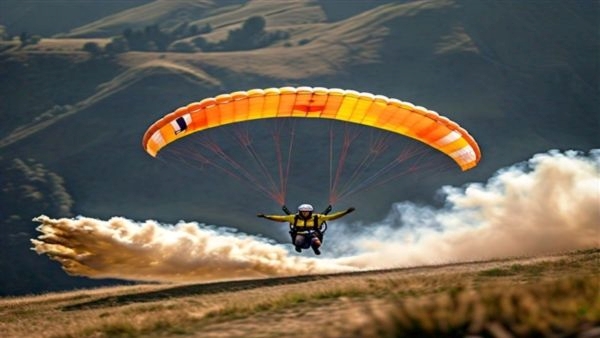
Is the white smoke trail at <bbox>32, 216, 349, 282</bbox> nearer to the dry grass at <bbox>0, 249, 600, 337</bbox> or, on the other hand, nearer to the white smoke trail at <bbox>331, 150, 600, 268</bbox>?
the dry grass at <bbox>0, 249, 600, 337</bbox>

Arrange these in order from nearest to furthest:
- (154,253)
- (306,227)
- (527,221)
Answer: (306,227)
(154,253)
(527,221)

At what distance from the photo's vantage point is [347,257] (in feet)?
163

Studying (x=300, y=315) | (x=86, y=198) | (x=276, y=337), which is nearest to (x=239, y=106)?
(x=300, y=315)

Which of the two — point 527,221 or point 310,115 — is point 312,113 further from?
point 527,221

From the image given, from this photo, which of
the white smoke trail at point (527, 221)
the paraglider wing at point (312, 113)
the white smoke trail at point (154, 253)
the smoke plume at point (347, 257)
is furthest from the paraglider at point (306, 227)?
the white smoke trail at point (527, 221)

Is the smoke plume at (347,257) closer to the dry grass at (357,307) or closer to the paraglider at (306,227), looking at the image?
the dry grass at (357,307)

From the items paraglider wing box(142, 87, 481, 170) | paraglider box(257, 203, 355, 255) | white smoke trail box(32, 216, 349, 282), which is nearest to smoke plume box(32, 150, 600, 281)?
white smoke trail box(32, 216, 349, 282)

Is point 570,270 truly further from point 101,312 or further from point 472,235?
point 472,235

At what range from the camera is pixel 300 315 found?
1927 centimetres

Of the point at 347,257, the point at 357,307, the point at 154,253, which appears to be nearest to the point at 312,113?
the point at 154,253

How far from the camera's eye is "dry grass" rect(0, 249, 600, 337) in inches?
560

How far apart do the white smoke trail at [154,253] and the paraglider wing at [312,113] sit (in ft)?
18.0

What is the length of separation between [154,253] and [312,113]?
9887 millimetres

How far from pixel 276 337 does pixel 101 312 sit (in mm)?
11880
